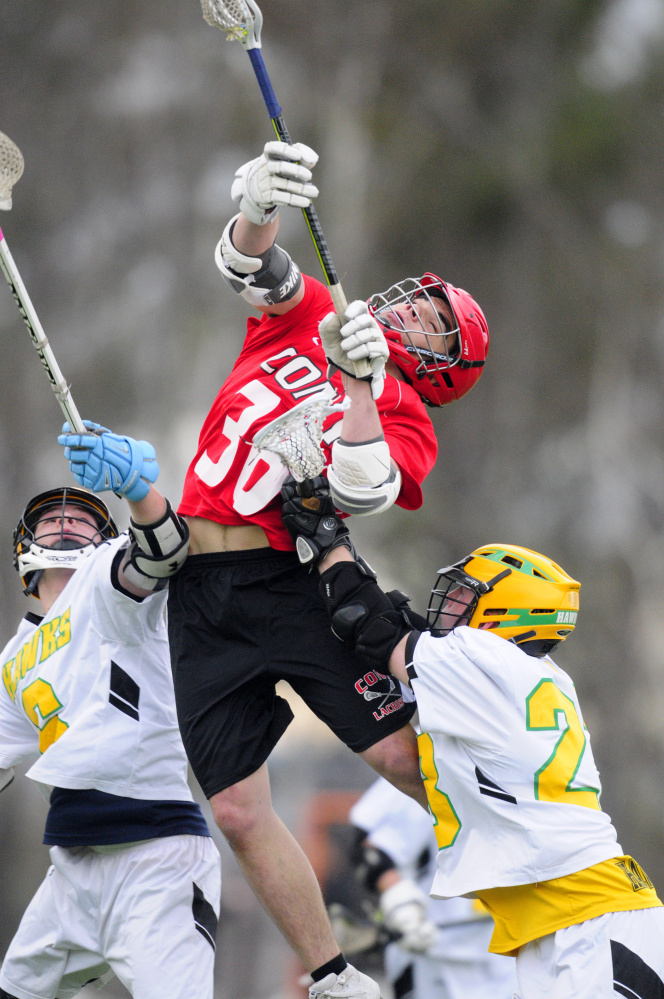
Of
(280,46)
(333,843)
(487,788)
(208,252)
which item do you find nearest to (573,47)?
(280,46)

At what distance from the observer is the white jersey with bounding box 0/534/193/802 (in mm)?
3250

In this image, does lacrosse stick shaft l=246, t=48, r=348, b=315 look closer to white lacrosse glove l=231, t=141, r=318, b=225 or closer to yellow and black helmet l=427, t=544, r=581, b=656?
white lacrosse glove l=231, t=141, r=318, b=225

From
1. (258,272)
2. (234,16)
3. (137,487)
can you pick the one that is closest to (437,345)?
(258,272)

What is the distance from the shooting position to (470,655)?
2.65 meters

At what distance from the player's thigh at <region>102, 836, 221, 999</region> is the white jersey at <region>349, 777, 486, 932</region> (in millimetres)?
1803

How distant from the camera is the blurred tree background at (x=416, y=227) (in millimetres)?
8242

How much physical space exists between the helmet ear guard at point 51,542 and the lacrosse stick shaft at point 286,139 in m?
1.58

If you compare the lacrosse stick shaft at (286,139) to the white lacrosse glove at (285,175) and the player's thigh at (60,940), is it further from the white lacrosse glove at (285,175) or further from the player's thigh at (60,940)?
the player's thigh at (60,940)

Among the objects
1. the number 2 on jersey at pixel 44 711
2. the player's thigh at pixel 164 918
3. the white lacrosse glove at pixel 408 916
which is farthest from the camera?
the white lacrosse glove at pixel 408 916

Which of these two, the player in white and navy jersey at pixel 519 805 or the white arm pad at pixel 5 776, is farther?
the white arm pad at pixel 5 776

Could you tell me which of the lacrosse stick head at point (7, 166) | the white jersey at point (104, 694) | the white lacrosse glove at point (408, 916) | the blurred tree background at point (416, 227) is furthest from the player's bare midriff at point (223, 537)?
the blurred tree background at point (416, 227)

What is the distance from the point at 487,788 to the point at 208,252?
701cm

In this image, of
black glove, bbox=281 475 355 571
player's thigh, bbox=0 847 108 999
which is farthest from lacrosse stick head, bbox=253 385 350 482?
player's thigh, bbox=0 847 108 999

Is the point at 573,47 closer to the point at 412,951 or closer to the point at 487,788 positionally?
the point at 412,951
